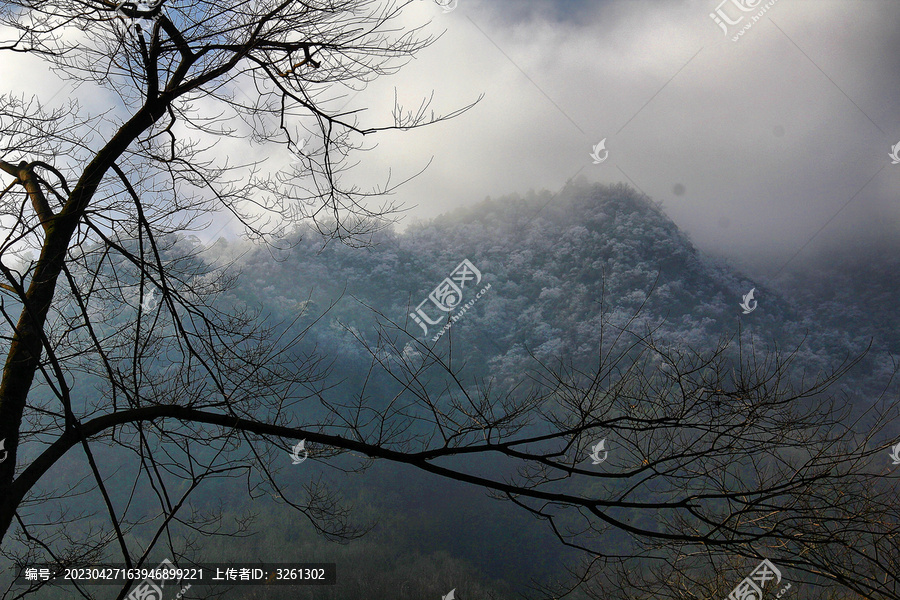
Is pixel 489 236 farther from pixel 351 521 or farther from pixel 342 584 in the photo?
pixel 342 584

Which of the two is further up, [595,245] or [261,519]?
[595,245]

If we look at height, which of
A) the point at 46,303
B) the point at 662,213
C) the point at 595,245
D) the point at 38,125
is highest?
the point at 662,213

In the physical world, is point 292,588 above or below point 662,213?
below

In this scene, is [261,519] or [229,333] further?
[261,519]

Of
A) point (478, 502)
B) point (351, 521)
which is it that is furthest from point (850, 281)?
point (351, 521)

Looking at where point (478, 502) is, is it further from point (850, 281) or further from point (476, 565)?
point (850, 281)

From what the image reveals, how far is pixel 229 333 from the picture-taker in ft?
10.6

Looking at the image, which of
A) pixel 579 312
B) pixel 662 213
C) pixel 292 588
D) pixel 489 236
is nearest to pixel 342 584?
pixel 292 588

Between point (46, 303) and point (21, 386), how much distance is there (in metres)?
0.42

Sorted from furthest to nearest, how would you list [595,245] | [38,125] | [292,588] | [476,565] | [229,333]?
[595,245] < [476,565] < [292,588] < [229,333] < [38,125]

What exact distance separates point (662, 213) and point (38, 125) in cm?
4227

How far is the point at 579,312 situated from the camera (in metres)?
31.9

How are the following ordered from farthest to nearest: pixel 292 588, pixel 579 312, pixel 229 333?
pixel 579 312 < pixel 292 588 < pixel 229 333

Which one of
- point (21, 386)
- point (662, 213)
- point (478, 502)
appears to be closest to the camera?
point (21, 386)
